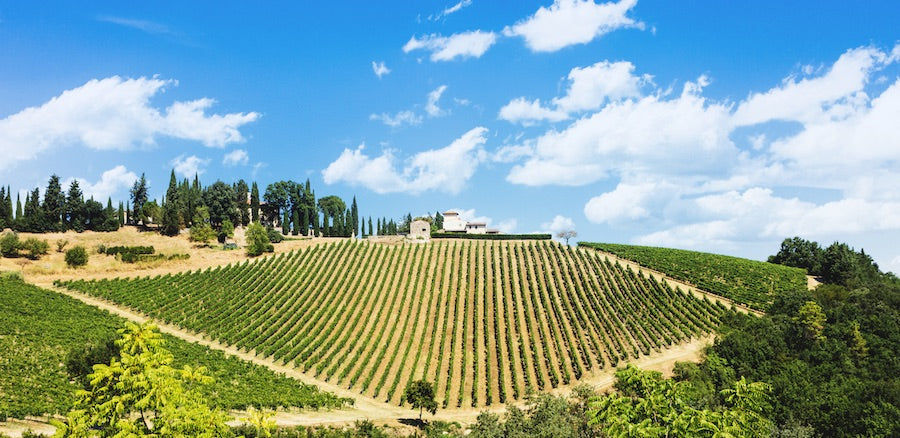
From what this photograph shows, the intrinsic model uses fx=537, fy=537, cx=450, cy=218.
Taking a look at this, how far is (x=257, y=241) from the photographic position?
298ft

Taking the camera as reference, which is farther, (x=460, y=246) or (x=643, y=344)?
(x=460, y=246)

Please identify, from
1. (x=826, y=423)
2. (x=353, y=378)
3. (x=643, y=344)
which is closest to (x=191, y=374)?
(x=353, y=378)

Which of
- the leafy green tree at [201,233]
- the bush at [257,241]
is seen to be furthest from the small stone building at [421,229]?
the leafy green tree at [201,233]

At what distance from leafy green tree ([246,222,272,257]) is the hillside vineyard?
3.88m

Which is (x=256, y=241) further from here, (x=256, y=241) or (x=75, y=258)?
(x=75, y=258)

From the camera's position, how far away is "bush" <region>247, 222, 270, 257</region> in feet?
295

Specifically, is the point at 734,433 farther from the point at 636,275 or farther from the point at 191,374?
the point at 636,275

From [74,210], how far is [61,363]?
6593 centimetres

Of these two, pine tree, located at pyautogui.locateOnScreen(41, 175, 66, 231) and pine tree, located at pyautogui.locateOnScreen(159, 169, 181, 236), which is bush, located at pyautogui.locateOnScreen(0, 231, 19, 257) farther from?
pine tree, located at pyautogui.locateOnScreen(159, 169, 181, 236)

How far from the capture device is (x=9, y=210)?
308 feet

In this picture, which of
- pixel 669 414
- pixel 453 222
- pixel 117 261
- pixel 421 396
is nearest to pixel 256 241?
pixel 117 261

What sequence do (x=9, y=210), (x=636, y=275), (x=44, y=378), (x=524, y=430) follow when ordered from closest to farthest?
(x=524, y=430)
(x=44, y=378)
(x=636, y=275)
(x=9, y=210)

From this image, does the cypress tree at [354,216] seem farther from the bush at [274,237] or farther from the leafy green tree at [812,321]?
the leafy green tree at [812,321]

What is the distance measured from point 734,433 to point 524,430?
19.9 meters
